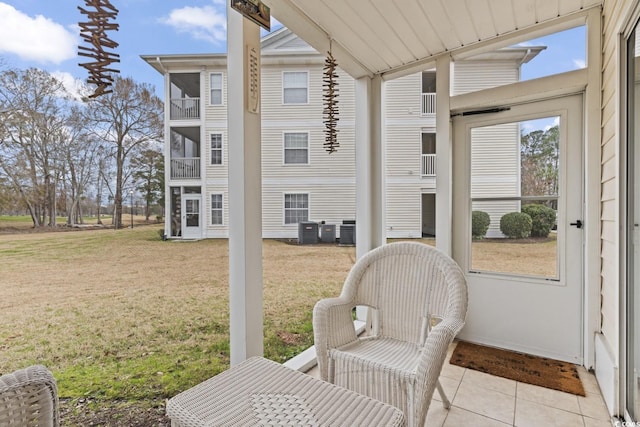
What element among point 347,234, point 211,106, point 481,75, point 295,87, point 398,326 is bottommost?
point 398,326

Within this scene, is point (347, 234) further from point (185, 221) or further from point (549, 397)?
point (549, 397)

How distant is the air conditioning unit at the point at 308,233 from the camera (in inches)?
147

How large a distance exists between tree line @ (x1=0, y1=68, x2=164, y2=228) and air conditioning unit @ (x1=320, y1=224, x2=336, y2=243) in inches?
92.9

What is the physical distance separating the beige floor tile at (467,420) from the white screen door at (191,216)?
183 centimetres

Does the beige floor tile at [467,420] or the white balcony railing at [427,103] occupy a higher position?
the white balcony railing at [427,103]

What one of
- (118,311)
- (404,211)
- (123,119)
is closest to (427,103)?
(404,211)

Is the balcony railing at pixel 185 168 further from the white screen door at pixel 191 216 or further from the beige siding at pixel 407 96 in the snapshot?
the beige siding at pixel 407 96

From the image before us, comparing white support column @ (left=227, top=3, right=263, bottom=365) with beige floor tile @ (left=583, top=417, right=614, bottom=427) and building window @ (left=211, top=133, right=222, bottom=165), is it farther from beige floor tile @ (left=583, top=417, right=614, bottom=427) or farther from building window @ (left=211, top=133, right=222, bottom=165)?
beige floor tile @ (left=583, top=417, right=614, bottom=427)

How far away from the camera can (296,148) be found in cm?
370

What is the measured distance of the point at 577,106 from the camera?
2359mm

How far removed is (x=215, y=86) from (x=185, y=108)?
0.29 m

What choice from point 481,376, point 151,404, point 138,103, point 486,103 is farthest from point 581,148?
point 151,404

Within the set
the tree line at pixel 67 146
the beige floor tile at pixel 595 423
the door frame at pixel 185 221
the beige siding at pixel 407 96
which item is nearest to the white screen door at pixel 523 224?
the beige floor tile at pixel 595 423

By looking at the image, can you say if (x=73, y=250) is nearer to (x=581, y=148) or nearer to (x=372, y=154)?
(x=372, y=154)
